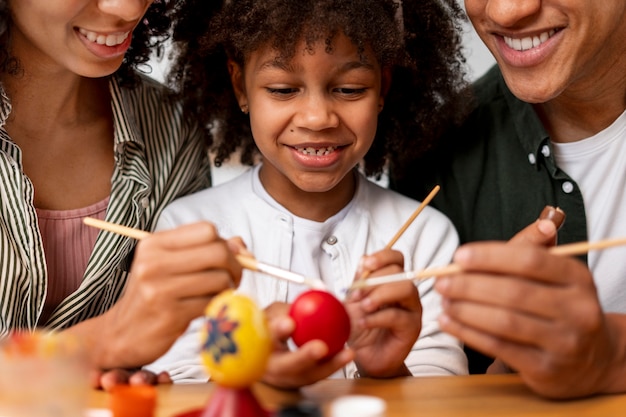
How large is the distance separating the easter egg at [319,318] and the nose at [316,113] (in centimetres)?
51

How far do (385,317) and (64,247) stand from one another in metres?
0.74

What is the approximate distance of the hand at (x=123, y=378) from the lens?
3.54 ft

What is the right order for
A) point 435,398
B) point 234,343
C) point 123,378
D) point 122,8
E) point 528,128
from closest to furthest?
point 234,343 < point 435,398 < point 123,378 < point 122,8 < point 528,128

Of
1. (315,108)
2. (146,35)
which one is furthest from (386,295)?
(146,35)

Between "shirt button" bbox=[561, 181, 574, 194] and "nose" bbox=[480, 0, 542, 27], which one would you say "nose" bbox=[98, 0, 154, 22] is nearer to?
"nose" bbox=[480, 0, 542, 27]

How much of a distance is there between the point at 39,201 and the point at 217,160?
1.53ft

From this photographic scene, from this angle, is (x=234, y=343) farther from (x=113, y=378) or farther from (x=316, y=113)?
(x=316, y=113)

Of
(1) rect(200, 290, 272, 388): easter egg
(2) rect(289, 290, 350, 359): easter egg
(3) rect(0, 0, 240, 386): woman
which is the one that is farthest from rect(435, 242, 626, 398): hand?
(3) rect(0, 0, 240, 386): woman

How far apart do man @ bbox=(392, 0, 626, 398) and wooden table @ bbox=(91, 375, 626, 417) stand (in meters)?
0.03

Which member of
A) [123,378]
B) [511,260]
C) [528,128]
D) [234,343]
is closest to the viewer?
[234,343]

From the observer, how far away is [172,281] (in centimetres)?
98

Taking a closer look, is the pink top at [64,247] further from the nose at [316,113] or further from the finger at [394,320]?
the finger at [394,320]

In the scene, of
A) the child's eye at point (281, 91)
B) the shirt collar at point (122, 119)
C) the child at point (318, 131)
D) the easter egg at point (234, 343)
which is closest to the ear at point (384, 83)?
the child at point (318, 131)

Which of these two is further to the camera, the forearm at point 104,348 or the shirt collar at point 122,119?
the shirt collar at point 122,119
